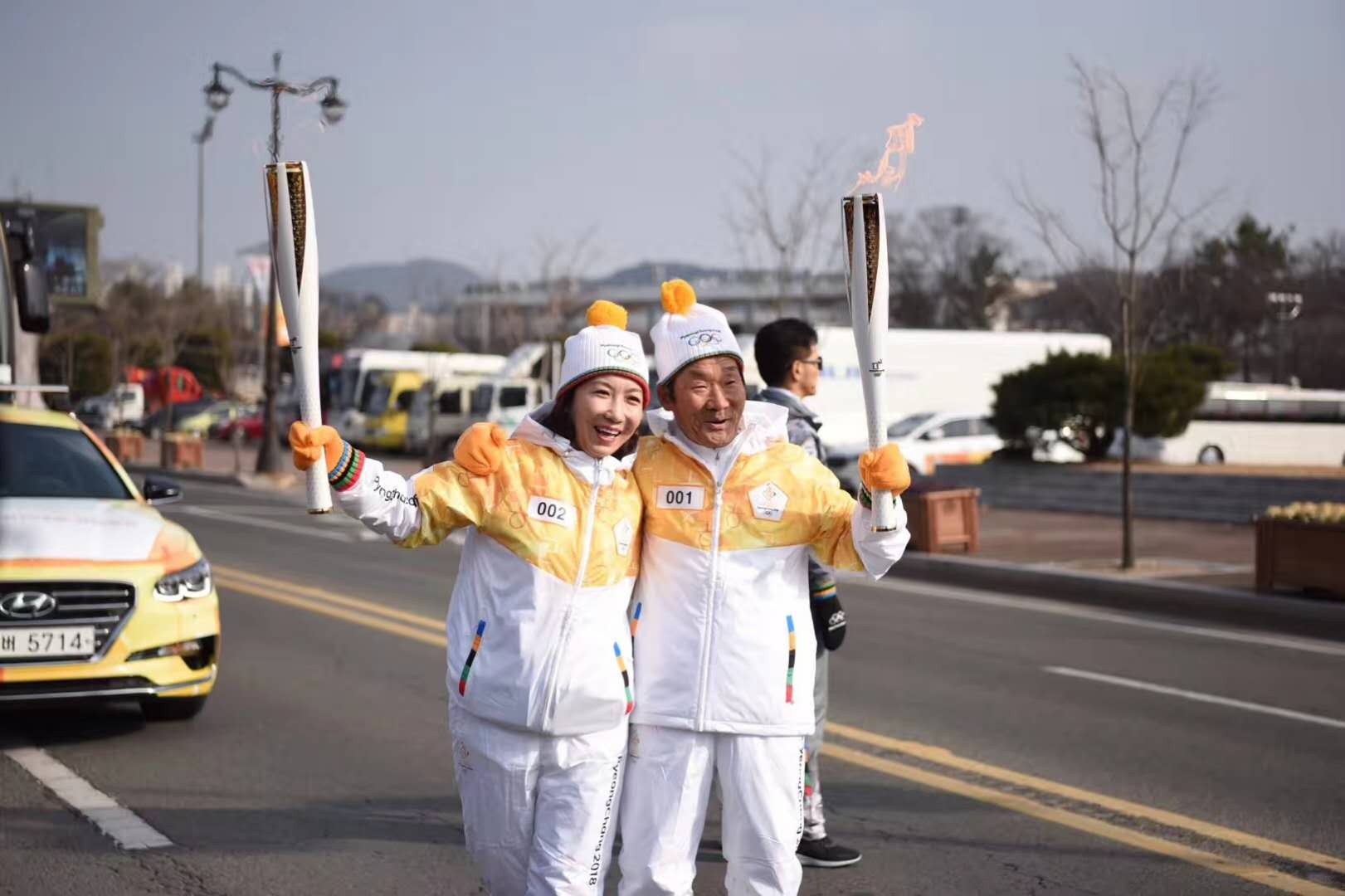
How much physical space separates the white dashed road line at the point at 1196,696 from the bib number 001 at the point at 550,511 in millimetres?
6043

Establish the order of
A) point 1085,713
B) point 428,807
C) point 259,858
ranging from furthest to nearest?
point 1085,713 < point 428,807 < point 259,858

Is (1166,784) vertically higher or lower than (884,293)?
lower

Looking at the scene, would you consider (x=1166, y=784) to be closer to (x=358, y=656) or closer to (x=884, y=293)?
(x=884, y=293)

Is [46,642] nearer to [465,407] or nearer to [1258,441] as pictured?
[1258,441]

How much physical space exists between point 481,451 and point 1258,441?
25.6 m

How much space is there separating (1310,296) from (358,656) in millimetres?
43587

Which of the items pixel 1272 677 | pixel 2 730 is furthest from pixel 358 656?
pixel 1272 677

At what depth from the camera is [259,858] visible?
17.8 feet

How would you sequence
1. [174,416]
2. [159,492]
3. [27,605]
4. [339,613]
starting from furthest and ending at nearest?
[174,416]
[339,613]
[159,492]
[27,605]

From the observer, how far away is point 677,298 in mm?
3850

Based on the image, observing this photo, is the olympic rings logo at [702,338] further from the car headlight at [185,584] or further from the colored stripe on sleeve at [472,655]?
the car headlight at [185,584]

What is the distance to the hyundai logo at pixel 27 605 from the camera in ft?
21.8

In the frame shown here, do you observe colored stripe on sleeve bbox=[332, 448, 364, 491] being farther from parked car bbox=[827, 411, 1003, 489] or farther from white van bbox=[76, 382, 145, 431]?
white van bbox=[76, 382, 145, 431]

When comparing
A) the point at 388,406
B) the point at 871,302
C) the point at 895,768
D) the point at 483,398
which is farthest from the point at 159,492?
the point at 388,406
